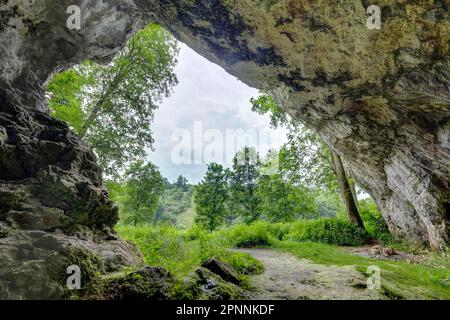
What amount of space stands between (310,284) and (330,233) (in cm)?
1172

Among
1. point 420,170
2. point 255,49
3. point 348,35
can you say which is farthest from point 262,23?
point 420,170

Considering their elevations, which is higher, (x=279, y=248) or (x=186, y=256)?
(x=186, y=256)

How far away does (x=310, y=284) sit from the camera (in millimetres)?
5742

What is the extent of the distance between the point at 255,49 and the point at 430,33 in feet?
14.5

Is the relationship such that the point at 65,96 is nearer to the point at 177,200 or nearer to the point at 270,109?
the point at 270,109

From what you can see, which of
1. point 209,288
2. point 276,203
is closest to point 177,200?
point 276,203

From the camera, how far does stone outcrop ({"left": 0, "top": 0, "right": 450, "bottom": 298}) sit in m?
5.77

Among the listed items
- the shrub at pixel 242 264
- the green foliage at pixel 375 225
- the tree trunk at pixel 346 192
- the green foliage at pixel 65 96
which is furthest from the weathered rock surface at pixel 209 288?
the tree trunk at pixel 346 192

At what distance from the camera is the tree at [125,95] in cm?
1466

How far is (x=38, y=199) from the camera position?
551cm

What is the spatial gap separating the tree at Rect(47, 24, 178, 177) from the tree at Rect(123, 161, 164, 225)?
58.5ft

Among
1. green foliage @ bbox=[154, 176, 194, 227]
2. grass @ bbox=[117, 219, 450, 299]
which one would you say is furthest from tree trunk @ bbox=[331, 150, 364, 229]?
green foliage @ bbox=[154, 176, 194, 227]

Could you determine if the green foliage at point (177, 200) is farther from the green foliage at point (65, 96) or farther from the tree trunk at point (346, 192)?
the green foliage at point (65, 96)

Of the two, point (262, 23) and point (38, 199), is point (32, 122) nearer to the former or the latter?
point (38, 199)
